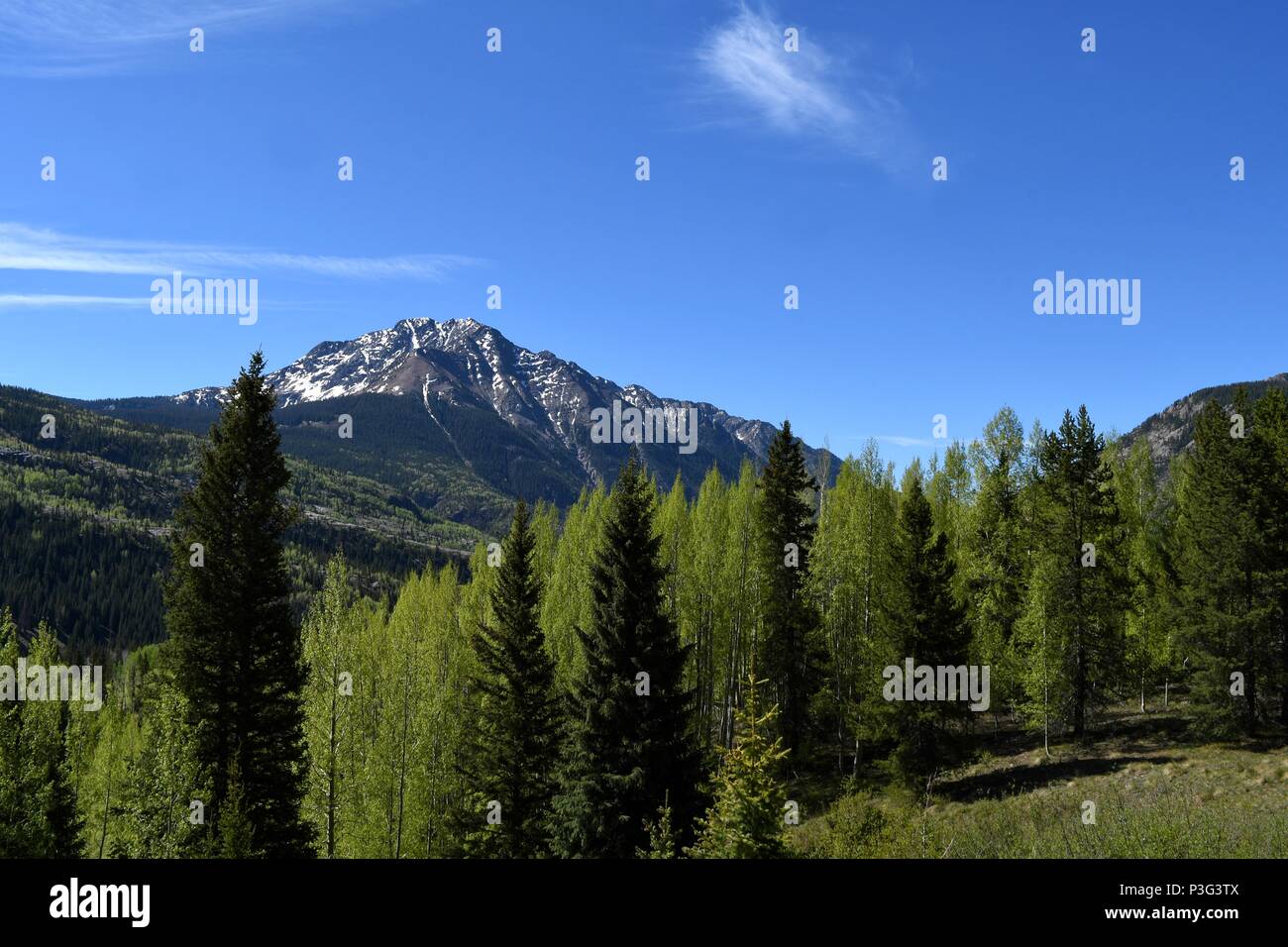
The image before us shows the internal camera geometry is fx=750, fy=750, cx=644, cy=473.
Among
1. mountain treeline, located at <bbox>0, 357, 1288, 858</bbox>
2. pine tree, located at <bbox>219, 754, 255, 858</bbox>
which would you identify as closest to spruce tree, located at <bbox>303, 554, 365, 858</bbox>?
mountain treeline, located at <bbox>0, 357, 1288, 858</bbox>

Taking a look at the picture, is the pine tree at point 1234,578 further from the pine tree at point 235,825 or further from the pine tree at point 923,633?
the pine tree at point 235,825

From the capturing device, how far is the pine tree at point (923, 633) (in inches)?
1324

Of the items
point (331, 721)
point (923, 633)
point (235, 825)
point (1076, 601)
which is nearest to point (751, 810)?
point (235, 825)

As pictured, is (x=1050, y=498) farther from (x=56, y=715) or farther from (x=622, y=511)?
(x=56, y=715)

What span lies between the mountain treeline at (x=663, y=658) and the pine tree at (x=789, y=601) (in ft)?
0.53

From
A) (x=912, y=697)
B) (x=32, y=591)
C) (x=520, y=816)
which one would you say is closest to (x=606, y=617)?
(x=520, y=816)

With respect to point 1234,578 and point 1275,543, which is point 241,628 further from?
point 1275,543

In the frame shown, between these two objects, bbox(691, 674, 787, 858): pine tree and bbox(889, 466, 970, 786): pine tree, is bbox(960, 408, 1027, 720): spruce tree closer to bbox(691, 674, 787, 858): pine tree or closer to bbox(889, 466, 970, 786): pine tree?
bbox(889, 466, 970, 786): pine tree

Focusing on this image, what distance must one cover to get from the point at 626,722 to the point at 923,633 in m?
16.4

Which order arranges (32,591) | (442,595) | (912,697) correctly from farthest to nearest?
(32,591), (442,595), (912,697)

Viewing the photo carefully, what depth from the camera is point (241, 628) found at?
21.4 meters
